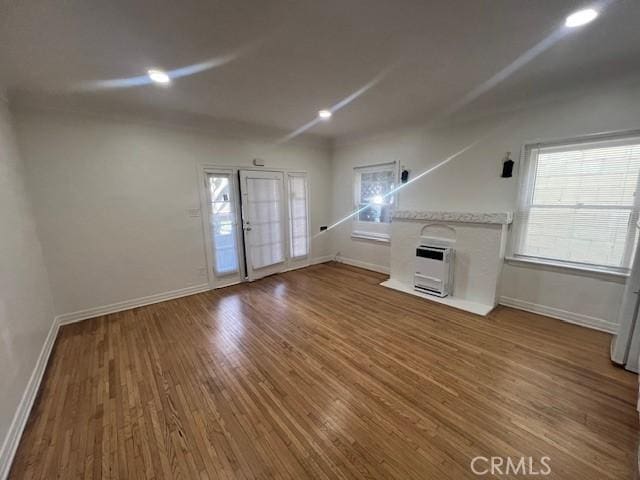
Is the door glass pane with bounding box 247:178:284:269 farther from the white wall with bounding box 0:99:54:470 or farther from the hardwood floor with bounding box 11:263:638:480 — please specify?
the white wall with bounding box 0:99:54:470

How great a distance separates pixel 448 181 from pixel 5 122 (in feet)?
16.3

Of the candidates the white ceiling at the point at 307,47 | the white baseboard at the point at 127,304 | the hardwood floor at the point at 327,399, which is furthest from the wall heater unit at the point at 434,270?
the white baseboard at the point at 127,304

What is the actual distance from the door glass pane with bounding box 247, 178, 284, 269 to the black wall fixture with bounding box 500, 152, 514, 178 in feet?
11.0

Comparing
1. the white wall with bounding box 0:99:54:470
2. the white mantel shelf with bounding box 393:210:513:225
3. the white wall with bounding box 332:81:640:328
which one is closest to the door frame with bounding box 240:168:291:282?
the white wall with bounding box 332:81:640:328

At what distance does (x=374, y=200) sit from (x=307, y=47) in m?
3.15

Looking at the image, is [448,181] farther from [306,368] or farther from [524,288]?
[306,368]

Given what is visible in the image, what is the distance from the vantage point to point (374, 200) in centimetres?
480

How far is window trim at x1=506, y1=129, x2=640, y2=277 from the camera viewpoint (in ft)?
8.07

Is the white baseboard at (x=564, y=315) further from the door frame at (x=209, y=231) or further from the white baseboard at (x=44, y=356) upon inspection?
the white baseboard at (x=44, y=356)

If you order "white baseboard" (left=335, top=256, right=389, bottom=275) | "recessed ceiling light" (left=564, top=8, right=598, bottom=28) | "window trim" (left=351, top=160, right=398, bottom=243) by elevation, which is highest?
"recessed ceiling light" (left=564, top=8, right=598, bottom=28)

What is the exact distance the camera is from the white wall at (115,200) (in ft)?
9.18

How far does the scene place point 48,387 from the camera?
1990mm

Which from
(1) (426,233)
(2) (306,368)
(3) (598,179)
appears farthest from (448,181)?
(2) (306,368)

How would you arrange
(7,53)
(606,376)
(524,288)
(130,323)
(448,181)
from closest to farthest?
(7,53)
(606,376)
(130,323)
(524,288)
(448,181)
